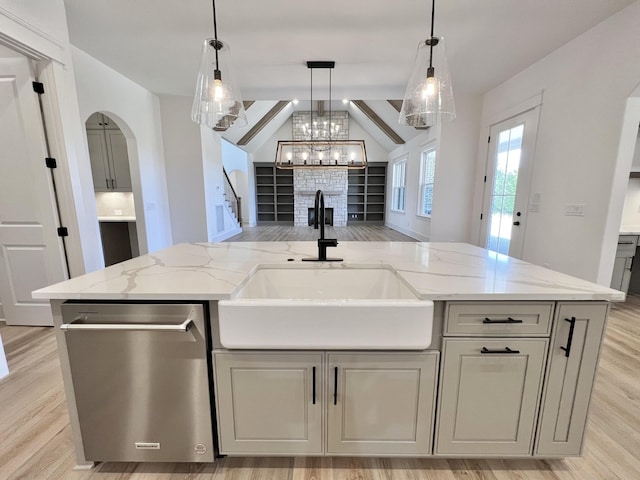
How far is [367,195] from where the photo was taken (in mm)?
10828

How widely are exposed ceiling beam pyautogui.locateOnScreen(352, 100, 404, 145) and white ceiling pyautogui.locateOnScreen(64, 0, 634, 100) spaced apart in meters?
3.93

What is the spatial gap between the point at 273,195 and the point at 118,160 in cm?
690

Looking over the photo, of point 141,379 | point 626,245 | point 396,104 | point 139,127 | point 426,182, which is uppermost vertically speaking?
point 396,104

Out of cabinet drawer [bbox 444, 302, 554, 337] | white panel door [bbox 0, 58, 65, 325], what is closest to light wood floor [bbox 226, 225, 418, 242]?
white panel door [bbox 0, 58, 65, 325]

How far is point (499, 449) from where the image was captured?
1.17 m

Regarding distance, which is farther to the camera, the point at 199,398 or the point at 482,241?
the point at 482,241

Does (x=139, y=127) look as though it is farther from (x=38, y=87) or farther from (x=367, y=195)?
(x=367, y=195)

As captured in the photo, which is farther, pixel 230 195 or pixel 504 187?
pixel 230 195

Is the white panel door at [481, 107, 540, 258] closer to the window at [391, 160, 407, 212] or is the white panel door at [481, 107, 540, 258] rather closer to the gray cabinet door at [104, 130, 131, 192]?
the window at [391, 160, 407, 212]

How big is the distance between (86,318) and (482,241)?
5.14 meters

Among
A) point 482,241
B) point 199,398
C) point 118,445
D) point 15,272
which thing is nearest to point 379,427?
point 199,398

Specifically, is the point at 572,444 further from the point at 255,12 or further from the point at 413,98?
the point at 255,12

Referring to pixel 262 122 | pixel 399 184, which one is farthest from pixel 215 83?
pixel 399 184

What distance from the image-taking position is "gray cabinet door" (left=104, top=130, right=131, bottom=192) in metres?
3.96
